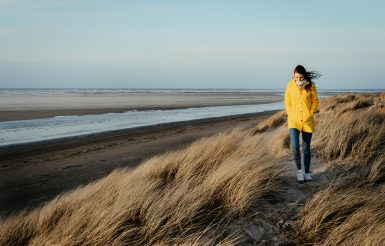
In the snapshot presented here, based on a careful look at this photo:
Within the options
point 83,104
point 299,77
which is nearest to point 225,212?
point 299,77

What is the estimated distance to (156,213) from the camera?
3375 millimetres

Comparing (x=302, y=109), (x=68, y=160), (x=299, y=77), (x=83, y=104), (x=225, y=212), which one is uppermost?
(x=299, y=77)

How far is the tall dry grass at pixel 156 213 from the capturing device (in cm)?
310

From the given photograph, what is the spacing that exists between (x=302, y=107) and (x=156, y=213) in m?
2.77

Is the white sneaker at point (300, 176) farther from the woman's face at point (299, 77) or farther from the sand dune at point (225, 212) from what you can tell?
the woman's face at point (299, 77)

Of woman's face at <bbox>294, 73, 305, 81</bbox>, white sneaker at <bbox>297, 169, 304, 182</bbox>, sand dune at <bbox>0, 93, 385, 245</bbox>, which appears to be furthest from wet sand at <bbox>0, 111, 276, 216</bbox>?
woman's face at <bbox>294, 73, 305, 81</bbox>

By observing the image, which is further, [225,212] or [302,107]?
[302,107]

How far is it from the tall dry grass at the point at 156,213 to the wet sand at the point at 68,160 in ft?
7.40

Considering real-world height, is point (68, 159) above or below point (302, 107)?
below

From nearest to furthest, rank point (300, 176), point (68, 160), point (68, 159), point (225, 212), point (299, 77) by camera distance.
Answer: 1. point (225, 212)
2. point (300, 176)
3. point (299, 77)
4. point (68, 160)
5. point (68, 159)

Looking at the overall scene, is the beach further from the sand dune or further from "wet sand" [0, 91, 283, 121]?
"wet sand" [0, 91, 283, 121]

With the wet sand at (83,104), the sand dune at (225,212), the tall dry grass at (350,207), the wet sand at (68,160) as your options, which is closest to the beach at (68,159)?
the wet sand at (68,160)

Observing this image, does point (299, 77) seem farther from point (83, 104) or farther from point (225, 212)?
point (83, 104)

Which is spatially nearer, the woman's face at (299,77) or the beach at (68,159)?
the woman's face at (299,77)
